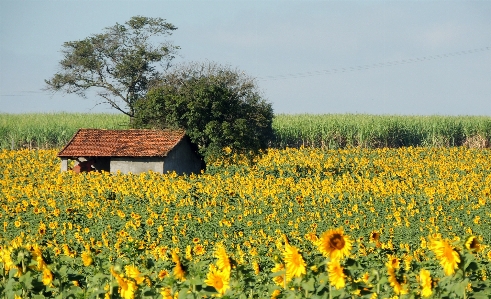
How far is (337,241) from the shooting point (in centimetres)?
576

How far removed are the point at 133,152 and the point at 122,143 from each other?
Result: 142 centimetres

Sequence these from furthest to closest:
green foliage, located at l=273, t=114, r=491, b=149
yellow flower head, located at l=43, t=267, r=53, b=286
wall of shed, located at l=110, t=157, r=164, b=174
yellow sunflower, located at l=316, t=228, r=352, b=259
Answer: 1. green foliage, located at l=273, t=114, r=491, b=149
2. wall of shed, located at l=110, t=157, r=164, b=174
3. yellow flower head, located at l=43, t=267, r=53, b=286
4. yellow sunflower, located at l=316, t=228, r=352, b=259

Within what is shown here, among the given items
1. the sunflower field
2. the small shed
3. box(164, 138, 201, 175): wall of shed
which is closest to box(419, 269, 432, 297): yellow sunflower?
the sunflower field

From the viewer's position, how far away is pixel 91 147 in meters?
35.8


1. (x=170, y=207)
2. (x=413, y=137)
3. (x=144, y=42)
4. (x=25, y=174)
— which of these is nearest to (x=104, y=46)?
(x=144, y=42)

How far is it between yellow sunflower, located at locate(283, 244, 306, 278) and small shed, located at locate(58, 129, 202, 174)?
27455mm

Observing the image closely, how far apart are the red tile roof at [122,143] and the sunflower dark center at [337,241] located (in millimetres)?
27719

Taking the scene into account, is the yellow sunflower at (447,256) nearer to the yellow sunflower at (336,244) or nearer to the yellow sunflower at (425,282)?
the yellow sunflower at (425,282)

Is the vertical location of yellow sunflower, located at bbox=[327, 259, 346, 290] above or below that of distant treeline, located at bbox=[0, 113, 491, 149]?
below

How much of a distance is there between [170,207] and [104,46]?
1715 inches

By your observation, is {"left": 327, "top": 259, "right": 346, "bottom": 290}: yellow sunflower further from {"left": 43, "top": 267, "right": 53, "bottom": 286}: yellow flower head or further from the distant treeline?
the distant treeline

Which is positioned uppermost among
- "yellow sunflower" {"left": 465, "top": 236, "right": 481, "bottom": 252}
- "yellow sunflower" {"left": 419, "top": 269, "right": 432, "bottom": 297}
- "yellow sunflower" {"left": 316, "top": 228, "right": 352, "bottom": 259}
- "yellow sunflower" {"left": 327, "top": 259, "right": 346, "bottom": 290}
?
"yellow sunflower" {"left": 316, "top": 228, "right": 352, "bottom": 259}

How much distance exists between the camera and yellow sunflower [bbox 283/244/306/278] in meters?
5.93

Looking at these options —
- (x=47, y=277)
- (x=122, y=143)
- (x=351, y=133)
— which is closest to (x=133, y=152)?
(x=122, y=143)
